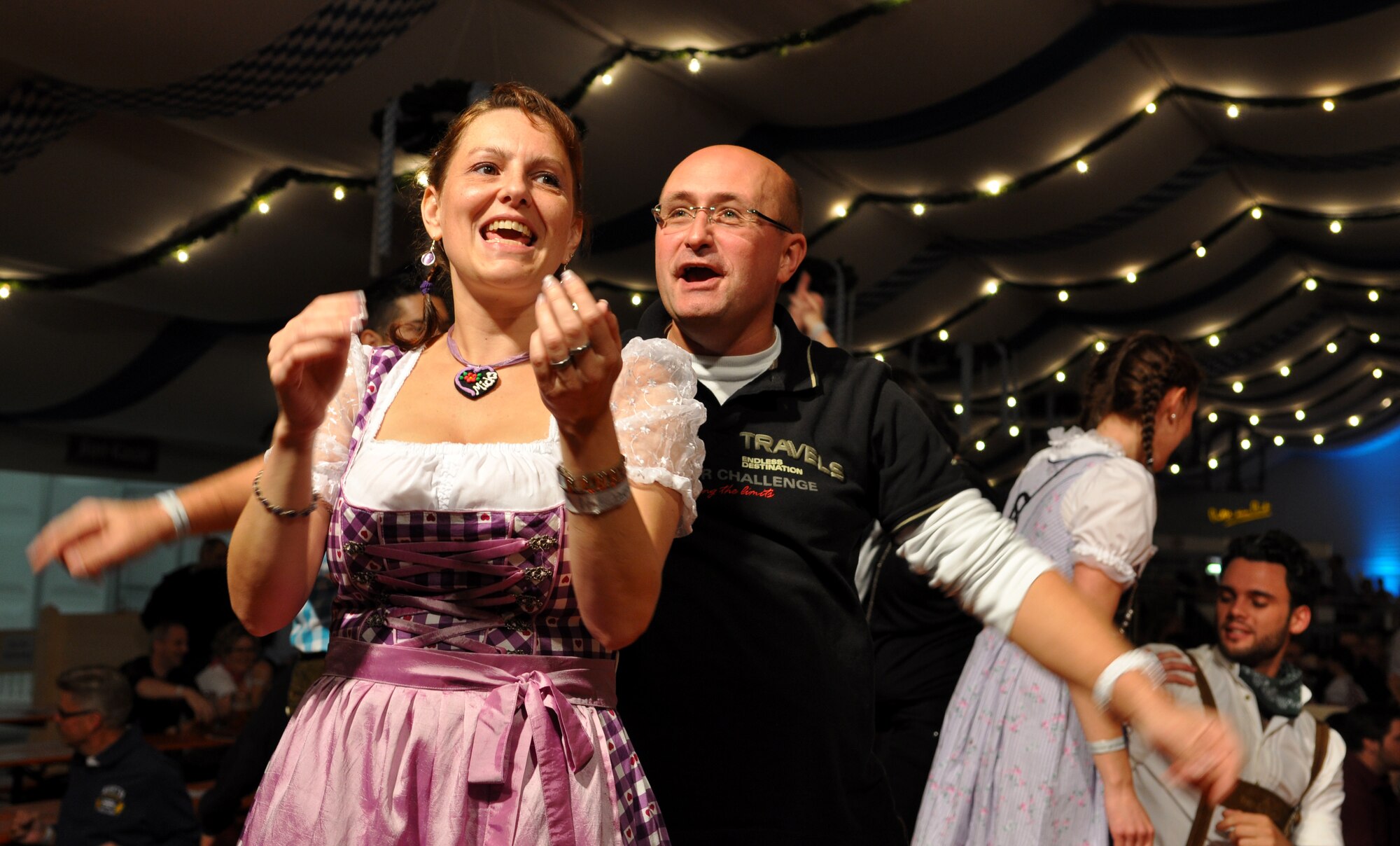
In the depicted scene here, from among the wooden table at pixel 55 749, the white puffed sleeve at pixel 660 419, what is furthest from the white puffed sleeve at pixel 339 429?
the wooden table at pixel 55 749

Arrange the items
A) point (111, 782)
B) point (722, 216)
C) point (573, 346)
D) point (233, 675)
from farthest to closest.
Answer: point (233, 675) → point (111, 782) → point (722, 216) → point (573, 346)

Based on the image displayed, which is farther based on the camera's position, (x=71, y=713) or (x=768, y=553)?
(x=71, y=713)

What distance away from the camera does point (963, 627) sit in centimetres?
271

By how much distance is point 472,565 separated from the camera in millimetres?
1137

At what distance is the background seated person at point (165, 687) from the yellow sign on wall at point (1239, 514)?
21.1 m

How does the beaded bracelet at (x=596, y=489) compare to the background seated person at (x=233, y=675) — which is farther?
the background seated person at (x=233, y=675)

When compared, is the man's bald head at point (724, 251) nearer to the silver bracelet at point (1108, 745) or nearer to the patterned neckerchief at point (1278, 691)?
the silver bracelet at point (1108, 745)

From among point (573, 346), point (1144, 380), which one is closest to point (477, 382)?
point (573, 346)

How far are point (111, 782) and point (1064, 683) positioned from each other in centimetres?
303

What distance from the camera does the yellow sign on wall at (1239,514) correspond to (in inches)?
881

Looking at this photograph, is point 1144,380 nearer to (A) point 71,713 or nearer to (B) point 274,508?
(B) point 274,508

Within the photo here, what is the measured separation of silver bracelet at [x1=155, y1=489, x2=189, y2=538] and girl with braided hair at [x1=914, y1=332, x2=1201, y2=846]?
1341mm

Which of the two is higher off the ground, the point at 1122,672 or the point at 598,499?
the point at 598,499

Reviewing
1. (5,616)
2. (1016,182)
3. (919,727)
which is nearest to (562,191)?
(919,727)
